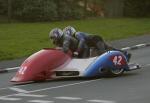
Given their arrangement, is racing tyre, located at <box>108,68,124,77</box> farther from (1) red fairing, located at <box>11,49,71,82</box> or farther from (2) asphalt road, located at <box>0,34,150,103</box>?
(1) red fairing, located at <box>11,49,71,82</box>

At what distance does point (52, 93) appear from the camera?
51.6 feet

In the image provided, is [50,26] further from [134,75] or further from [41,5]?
[134,75]

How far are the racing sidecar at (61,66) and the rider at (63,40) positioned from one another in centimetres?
20

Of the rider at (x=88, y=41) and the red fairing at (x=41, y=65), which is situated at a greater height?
the rider at (x=88, y=41)

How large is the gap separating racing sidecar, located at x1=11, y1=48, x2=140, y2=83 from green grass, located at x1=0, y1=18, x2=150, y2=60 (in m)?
6.92

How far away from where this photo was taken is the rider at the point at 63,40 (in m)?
18.1

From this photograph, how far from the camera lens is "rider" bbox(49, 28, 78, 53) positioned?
1808 cm

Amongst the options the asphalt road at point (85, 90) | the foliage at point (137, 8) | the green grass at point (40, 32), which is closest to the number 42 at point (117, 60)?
the asphalt road at point (85, 90)

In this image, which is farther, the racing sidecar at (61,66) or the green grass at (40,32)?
Answer: the green grass at (40,32)

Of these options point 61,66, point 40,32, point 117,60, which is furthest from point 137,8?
point 61,66

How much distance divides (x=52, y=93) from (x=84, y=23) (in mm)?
22572

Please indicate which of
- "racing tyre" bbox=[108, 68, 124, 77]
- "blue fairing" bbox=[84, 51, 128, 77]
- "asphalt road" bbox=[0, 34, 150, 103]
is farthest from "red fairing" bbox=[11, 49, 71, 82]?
"racing tyre" bbox=[108, 68, 124, 77]

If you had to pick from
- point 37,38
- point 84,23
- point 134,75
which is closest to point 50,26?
point 84,23

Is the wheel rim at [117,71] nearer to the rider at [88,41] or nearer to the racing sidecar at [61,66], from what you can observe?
the racing sidecar at [61,66]
